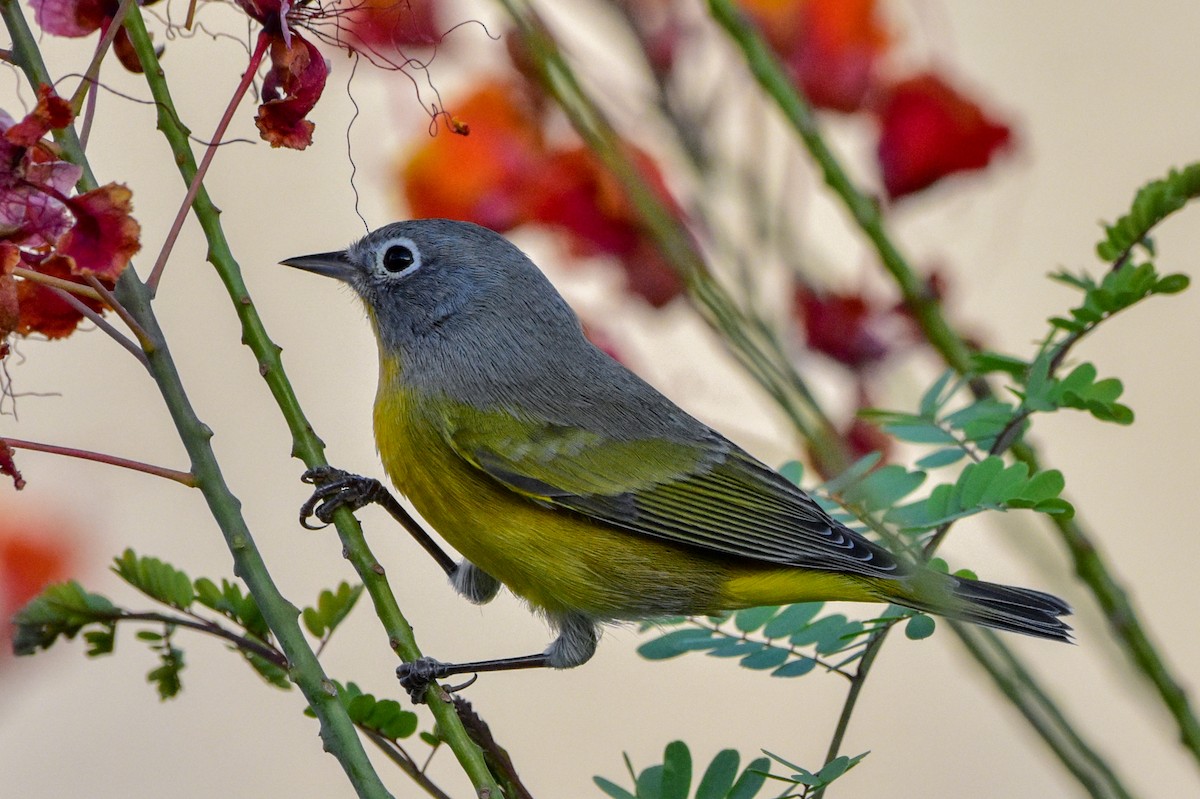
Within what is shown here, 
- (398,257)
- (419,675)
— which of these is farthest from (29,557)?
(398,257)

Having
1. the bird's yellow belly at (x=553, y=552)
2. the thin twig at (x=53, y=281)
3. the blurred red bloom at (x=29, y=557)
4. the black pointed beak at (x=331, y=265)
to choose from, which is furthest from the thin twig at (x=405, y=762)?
the black pointed beak at (x=331, y=265)

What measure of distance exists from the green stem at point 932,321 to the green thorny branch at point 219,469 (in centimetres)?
70

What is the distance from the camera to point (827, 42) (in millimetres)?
2166

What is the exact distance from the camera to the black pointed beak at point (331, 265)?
8.73 ft

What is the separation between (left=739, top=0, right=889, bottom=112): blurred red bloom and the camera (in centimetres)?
216

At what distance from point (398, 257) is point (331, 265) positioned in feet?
0.56

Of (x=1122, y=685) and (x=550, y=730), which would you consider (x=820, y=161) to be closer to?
(x=1122, y=685)

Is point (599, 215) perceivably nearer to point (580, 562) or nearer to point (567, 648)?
point (580, 562)

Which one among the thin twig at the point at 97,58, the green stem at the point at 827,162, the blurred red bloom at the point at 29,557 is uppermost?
the green stem at the point at 827,162

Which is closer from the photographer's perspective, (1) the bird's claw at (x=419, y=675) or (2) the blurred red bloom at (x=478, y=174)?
(1) the bird's claw at (x=419, y=675)

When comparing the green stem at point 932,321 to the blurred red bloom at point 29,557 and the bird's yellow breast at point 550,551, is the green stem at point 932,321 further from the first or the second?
the blurred red bloom at point 29,557

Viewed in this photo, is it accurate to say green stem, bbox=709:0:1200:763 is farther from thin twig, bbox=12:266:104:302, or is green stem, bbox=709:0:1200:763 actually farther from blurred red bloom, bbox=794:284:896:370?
thin twig, bbox=12:266:104:302

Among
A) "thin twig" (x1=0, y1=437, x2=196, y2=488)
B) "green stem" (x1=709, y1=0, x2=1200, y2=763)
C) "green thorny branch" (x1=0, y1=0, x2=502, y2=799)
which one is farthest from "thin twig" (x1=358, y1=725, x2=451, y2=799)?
"green stem" (x1=709, y1=0, x2=1200, y2=763)

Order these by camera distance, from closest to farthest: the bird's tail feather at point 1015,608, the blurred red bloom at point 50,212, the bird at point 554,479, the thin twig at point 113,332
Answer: the blurred red bloom at point 50,212 < the thin twig at point 113,332 < the bird's tail feather at point 1015,608 < the bird at point 554,479
